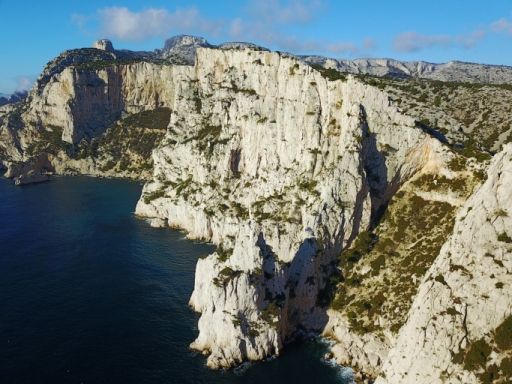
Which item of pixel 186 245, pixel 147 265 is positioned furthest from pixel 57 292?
pixel 186 245

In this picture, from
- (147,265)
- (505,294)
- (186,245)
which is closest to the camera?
(505,294)

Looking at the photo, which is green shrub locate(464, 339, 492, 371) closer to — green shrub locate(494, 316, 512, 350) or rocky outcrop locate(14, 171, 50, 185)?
green shrub locate(494, 316, 512, 350)

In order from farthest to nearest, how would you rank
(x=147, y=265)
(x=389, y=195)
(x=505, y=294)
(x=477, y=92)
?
(x=477, y=92) < (x=147, y=265) < (x=389, y=195) < (x=505, y=294)

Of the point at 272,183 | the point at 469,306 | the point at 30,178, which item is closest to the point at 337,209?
the point at 272,183

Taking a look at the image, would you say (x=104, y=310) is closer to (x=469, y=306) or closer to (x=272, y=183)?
(x=272, y=183)

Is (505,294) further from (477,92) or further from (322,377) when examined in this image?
(477,92)

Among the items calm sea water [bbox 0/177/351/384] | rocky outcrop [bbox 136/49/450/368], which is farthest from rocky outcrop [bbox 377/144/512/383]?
rocky outcrop [bbox 136/49/450/368]
